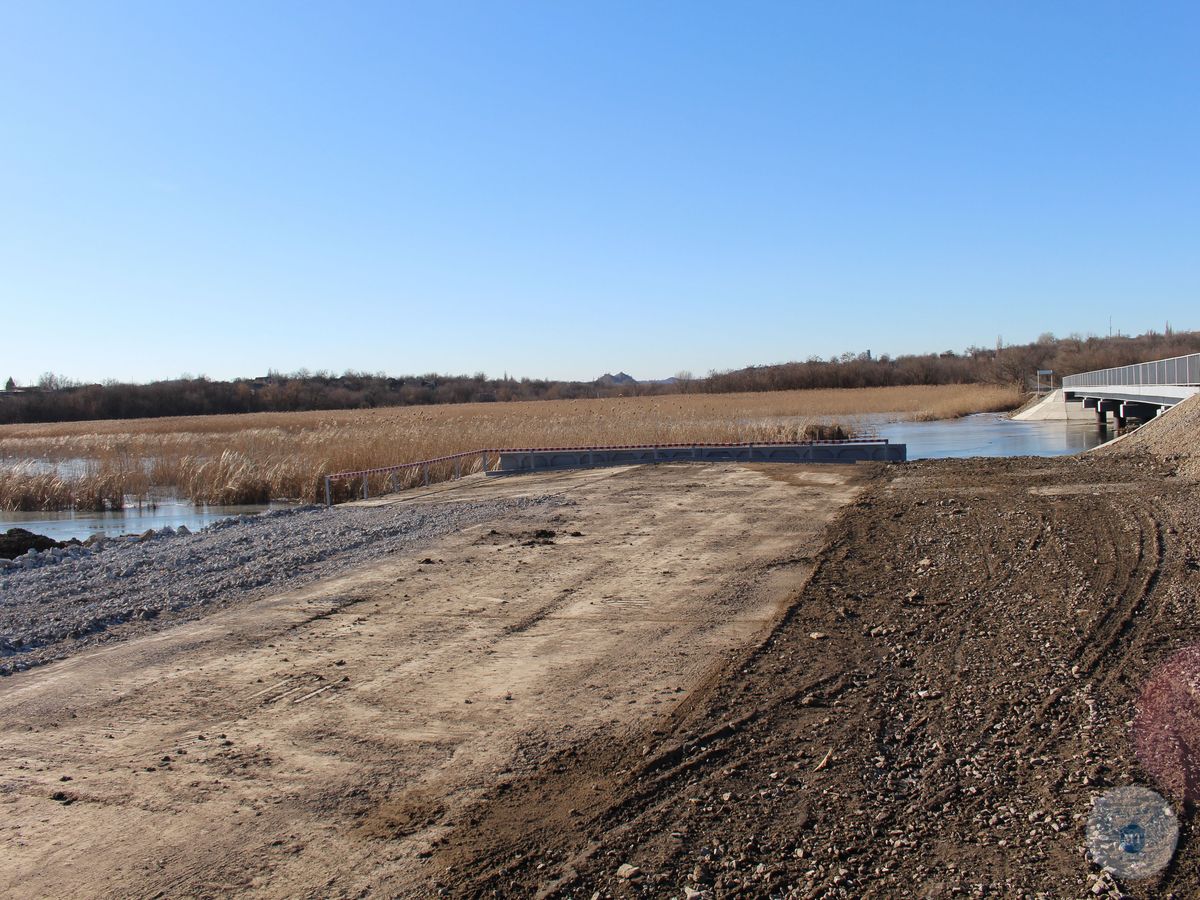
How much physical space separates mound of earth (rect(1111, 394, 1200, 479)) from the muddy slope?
418 inches

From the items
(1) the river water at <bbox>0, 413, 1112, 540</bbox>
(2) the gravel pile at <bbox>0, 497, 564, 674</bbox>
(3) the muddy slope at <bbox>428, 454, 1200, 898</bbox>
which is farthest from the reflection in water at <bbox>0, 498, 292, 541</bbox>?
(3) the muddy slope at <bbox>428, 454, 1200, 898</bbox>

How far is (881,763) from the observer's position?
514cm

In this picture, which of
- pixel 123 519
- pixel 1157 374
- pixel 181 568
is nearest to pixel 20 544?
pixel 181 568

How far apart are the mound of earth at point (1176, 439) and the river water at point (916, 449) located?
6.49 m

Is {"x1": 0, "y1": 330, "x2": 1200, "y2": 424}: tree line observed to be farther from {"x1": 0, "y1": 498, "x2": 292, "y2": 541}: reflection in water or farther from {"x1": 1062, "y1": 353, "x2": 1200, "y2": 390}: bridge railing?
{"x1": 0, "y1": 498, "x2": 292, "y2": 541}: reflection in water

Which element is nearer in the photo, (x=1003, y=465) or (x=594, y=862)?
(x=594, y=862)

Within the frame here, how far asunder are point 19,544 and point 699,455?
1496 cm

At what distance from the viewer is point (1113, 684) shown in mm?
6176

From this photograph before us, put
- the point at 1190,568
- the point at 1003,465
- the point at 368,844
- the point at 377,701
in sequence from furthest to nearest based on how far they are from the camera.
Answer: the point at 1003,465 < the point at 1190,568 < the point at 377,701 < the point at 368,844

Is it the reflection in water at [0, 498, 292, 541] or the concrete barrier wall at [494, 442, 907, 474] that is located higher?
the concrete barrier wall at [494, 442, 907, 474]

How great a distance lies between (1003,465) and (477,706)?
1807 centimetres

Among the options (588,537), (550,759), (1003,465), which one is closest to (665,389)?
(1003,465)

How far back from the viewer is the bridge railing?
31859 mm

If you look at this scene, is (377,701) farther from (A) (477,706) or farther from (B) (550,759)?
(B) (550,759)
